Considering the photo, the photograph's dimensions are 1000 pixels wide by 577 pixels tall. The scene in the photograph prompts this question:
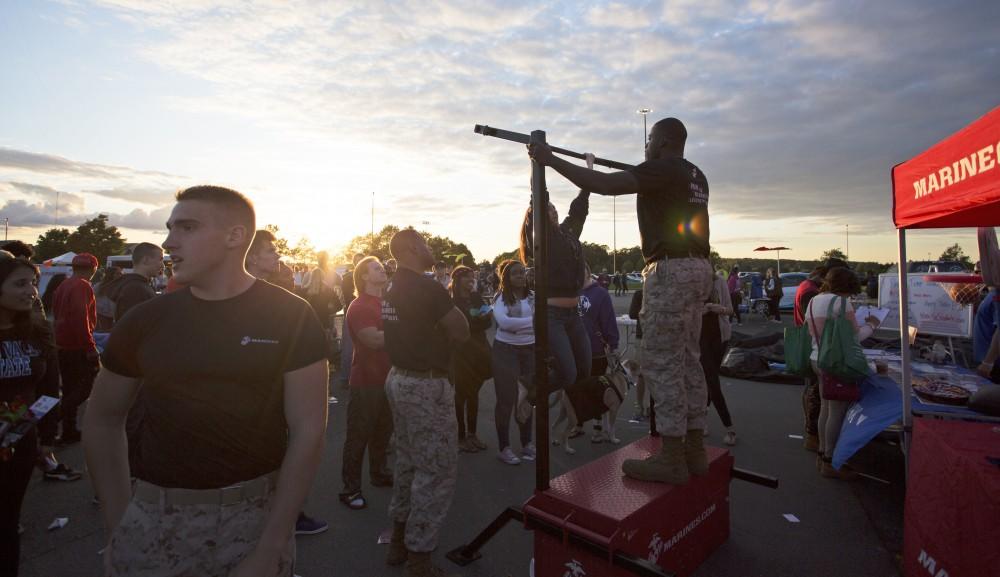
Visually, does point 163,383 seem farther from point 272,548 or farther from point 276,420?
point 272,548

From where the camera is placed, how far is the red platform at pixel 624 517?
2.74m

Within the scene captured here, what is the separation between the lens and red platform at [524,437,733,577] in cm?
274

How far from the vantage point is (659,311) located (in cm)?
308

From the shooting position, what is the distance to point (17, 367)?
310cm

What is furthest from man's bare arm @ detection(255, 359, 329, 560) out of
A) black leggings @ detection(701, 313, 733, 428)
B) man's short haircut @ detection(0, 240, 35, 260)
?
black leggings @ detection(701, 313, 733, 428)

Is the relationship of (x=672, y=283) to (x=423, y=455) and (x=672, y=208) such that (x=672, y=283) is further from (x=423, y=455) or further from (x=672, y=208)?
(x=423, y=455)

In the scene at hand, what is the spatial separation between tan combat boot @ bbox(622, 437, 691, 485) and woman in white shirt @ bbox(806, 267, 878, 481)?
2782mm

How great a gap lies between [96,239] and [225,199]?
69901mm

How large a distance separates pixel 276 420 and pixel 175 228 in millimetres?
744

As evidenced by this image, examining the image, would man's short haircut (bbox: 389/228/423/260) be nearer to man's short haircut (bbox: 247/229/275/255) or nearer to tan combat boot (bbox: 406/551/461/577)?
man's short haircut (bbox: 247/229/275/255)

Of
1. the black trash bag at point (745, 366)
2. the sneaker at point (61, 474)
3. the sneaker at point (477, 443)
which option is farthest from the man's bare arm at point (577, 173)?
the black trash bag at point (745, 366)

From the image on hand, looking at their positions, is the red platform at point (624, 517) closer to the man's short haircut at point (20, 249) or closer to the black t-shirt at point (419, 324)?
the black t-shirt at point (419, 324)

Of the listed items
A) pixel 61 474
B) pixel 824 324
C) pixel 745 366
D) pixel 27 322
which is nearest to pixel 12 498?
pixel 27 322

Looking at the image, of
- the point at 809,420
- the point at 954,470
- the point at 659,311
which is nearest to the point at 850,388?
the point at 809,420
